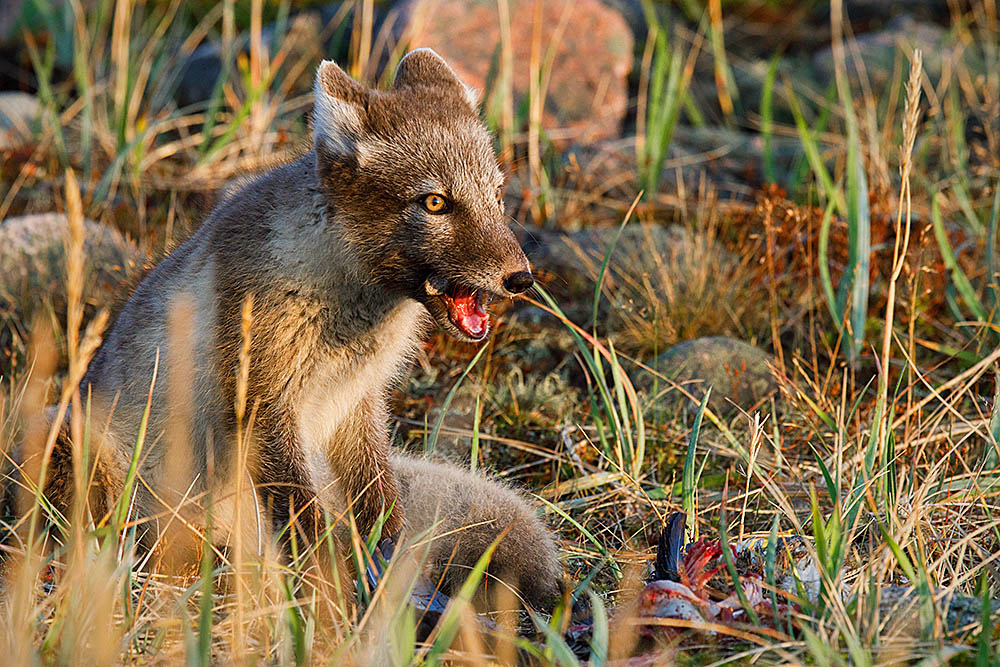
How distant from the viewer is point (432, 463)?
12.9 feet

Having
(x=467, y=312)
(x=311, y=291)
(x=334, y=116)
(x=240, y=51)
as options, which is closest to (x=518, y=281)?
(x=467, y=312)

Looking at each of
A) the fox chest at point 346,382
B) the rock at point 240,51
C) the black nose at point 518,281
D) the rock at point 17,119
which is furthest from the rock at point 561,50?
the black nose at point 518,281

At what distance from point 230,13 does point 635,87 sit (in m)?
3.89

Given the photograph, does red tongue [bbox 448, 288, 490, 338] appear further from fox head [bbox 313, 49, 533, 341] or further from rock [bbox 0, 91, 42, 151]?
rock [bbox 0, 91, 42, 151]

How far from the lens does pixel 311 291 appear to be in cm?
332

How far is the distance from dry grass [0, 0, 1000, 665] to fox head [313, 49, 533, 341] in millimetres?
431

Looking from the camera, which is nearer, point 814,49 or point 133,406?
point 133,406

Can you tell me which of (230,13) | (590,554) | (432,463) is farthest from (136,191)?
(590,554)

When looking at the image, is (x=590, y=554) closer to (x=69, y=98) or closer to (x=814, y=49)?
(x=69, y=98)

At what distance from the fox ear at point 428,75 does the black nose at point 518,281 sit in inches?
33.8

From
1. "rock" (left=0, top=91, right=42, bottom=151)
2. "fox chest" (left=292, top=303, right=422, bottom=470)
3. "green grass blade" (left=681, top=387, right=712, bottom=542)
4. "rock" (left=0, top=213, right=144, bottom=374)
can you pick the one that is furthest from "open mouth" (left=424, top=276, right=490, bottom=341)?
"rock" (left=0, top=91, right=42, bottom=151)

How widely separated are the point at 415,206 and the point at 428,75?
0.75 m

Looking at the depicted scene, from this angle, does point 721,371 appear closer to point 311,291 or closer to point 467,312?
point 467,312

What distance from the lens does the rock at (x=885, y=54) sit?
824 cm
